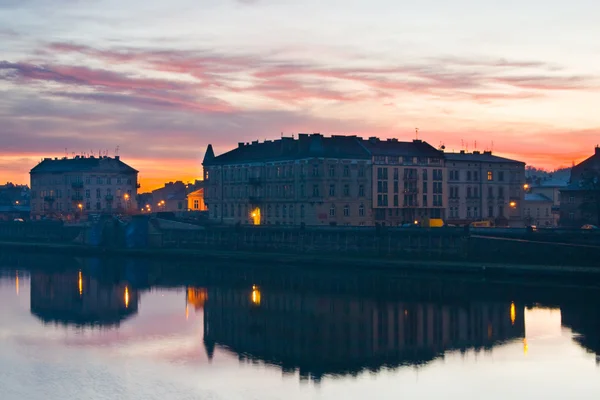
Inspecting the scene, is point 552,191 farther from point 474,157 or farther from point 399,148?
point 399,148

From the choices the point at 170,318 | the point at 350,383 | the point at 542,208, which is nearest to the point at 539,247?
the point at 170,318

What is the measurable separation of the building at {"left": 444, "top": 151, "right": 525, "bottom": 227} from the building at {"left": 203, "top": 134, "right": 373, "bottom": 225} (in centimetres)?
1306

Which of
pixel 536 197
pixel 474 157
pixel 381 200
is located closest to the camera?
pixel 381 200

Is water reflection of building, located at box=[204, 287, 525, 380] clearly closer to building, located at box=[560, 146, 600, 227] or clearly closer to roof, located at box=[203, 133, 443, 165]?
roof, located at box=[203, 133, 443, 165]

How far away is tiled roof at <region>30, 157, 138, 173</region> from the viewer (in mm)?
155000

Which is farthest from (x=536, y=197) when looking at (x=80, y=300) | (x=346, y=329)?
(x=346, y=329)

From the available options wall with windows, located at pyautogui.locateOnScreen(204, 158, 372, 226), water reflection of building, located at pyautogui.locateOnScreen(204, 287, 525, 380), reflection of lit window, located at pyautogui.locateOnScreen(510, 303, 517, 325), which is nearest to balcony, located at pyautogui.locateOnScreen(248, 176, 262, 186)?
wall with windows, located at pyautogui.locateOnScreen(204, 158, 372, 226)

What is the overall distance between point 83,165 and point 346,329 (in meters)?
107

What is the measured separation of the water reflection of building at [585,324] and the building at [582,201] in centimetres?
3868

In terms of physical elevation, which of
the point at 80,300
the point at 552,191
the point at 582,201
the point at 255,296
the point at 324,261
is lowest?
the point at 80,300

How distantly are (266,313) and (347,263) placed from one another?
89.4ft

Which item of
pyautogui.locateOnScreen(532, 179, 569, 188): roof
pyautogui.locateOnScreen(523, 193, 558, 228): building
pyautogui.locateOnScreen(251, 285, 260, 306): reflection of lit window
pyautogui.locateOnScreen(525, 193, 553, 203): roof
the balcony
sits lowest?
pyautogui.locateOnScreen(251, 285, 260, 306): reflection of lit window

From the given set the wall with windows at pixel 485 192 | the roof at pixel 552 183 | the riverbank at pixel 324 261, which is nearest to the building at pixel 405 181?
the wall with windows at pixel 485 192

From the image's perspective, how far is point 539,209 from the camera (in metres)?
138
